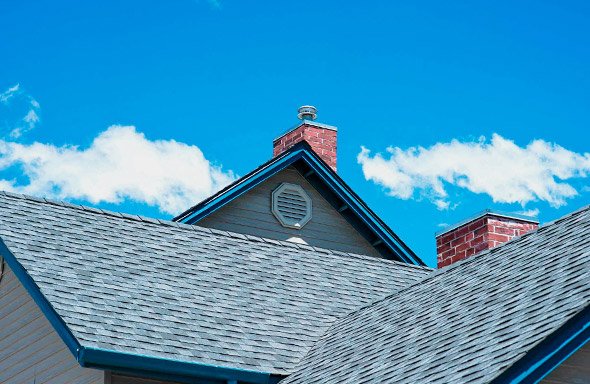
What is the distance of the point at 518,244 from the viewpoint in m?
15.1

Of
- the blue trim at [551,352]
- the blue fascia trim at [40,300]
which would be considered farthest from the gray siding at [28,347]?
the blue trim at [551,352]

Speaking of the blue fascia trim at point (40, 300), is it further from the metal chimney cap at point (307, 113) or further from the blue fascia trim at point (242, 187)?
the metal chimney cap at point (307, 113)

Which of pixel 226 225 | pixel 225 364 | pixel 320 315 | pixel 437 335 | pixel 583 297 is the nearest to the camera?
pixel 583 297

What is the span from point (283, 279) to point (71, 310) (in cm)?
447

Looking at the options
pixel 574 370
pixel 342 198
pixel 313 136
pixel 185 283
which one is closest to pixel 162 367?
pixel 185 283

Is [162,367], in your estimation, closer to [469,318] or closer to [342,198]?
[469,318]

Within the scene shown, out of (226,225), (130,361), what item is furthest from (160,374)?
(226,225)

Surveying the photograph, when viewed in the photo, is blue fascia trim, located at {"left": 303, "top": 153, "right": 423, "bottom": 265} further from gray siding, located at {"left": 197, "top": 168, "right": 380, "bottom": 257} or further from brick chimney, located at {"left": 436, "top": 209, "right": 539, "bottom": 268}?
brick chimney, located at {"left": 436, "top": 209, "right": 539, "bottom": 268}

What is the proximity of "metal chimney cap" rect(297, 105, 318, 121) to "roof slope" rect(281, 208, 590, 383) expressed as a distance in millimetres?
7859

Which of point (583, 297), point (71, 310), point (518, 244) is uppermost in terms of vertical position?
point (518, 244)

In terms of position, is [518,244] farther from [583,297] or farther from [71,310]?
[71,310]

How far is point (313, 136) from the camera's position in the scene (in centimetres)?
2309

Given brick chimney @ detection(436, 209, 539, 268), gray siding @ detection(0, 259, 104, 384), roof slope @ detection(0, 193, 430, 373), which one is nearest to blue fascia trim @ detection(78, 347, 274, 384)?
roof slope @ detection(0, 193, 430, 373)

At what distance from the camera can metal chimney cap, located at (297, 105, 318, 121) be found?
23344mm
